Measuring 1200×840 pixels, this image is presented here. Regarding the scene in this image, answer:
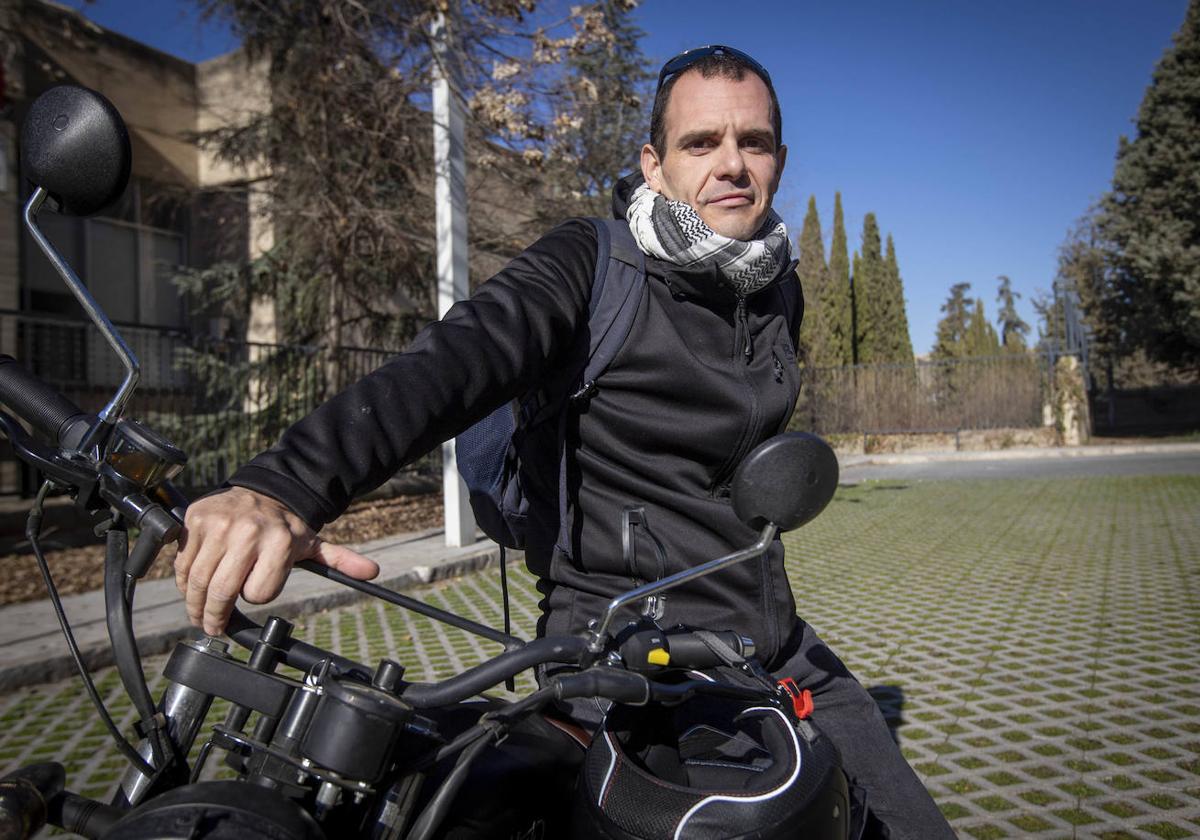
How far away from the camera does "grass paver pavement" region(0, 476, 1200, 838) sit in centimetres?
392

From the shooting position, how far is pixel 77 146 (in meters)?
1.39

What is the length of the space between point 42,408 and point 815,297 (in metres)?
34.7

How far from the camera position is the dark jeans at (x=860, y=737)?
1737 millimetres

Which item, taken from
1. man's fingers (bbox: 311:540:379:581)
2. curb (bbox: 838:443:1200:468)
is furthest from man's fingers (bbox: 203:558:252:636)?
curb (bbox: 838:443:1200:468)

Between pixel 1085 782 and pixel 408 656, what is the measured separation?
4088 millimetres

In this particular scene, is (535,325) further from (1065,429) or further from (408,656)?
(1065,429)

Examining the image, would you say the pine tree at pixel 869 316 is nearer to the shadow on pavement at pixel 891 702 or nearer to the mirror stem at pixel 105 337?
the shadow on pavement at pixel 891 702

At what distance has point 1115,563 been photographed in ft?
29.7

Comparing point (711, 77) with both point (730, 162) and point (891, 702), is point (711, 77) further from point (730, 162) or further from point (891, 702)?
point (891, 702)

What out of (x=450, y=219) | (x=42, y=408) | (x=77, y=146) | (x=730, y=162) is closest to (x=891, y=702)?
(x=730, y=162)

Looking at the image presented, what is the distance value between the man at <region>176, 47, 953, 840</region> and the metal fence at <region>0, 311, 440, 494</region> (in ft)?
37.2

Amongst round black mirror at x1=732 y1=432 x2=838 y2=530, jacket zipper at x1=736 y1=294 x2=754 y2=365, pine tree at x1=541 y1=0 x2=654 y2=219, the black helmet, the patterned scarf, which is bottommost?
the black helmet

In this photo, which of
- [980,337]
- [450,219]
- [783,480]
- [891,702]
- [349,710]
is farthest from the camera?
[980,337]

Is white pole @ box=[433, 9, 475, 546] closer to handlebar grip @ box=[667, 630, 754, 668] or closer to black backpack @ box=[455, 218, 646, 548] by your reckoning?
black backpack @ box=[455, 218, 646, 548]
